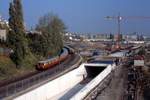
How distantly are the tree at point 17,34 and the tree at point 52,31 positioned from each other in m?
23.8

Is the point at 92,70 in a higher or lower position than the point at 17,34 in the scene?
lower

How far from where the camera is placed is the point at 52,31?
117 metres

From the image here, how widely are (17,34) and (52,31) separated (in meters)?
42.5

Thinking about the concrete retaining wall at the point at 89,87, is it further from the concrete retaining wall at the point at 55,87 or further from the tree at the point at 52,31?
the tree at the point at 52,31

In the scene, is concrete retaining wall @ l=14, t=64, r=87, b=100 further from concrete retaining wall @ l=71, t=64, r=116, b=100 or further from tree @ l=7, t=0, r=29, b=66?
tree @ l=7, t=0, r=29, b=66

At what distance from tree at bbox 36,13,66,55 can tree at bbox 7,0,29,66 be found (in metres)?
23.8

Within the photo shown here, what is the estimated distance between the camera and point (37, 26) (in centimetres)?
12425

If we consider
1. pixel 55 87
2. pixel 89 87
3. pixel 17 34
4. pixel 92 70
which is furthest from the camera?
pixel 92 70

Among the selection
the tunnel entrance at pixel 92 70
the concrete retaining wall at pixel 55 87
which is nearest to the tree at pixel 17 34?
the concrete retaining wall at pixel 55 87

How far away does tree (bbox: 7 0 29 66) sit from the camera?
7362 cm

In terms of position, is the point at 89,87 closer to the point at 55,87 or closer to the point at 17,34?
the point at 55,87

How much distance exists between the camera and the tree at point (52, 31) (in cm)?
10556

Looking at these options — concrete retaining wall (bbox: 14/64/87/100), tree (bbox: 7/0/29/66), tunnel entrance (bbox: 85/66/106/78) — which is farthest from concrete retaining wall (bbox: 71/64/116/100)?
tree (bbox: 7/0/29/66)

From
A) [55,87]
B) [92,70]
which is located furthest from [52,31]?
[55,87]
